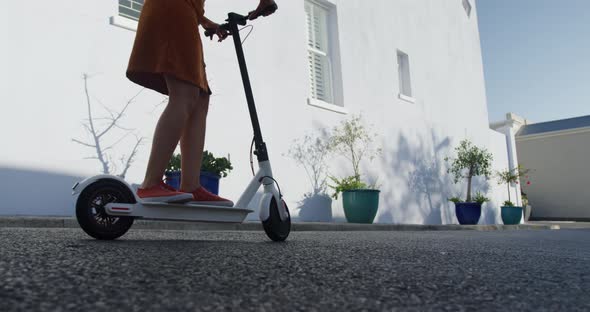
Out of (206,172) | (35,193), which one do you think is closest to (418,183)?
(206,172)

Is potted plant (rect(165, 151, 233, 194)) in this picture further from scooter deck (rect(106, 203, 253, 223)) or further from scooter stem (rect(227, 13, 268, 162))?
scooter deck (rect(106, 203, 253, 223))

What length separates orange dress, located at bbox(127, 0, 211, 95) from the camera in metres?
2.06

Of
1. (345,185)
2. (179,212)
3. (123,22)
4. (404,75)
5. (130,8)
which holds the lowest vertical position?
(179,212)

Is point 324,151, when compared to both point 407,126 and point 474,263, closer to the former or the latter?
point 407,126

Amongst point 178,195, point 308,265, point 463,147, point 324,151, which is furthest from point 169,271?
point 463,147

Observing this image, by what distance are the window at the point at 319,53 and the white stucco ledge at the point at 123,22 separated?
345cm

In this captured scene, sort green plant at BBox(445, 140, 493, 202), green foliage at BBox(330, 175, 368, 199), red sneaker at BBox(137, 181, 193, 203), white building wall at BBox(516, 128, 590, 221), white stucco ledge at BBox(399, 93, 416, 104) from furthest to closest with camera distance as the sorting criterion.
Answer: white building wall at BBox(516, 128, 590, 221)
green plant at BBox(445, 140, 493, 202)
white stucco ledge at BBox(399, 93, 416, 104)
green foliage at BBox(330, 175, 368, 199)
red sneaker at BBox(137, 181, 193, 203)

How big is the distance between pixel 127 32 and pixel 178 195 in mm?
3613

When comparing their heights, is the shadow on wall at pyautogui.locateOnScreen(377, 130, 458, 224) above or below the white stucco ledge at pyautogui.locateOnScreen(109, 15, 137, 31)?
below

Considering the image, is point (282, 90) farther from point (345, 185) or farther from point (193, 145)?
point (193, 145)

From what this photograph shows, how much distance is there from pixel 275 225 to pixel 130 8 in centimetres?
403

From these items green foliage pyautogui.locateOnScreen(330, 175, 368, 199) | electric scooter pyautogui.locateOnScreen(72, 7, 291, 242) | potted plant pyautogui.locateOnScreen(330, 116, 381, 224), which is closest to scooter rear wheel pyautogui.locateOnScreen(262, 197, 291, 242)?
electric scooter pyautogui.locateOnScreen(72, 7, 291, 242)

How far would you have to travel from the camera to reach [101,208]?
1922 mm

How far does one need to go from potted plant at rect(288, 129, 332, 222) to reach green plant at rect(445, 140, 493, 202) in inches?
173
